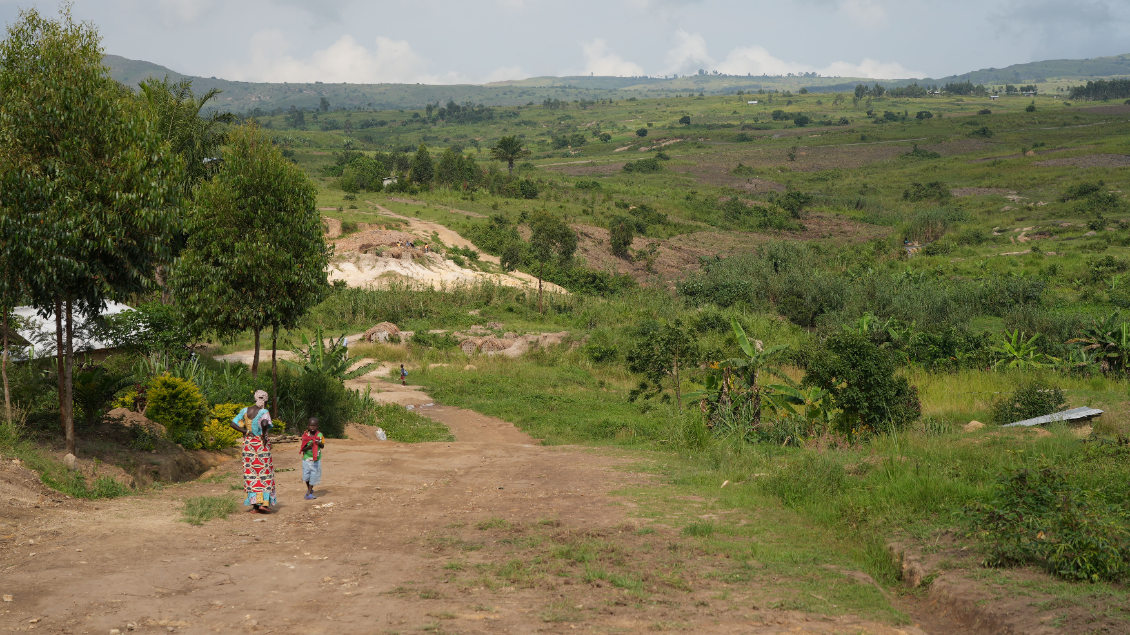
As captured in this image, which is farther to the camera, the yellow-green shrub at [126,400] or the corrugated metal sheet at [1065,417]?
the corrugated metal sheet at [1065,417]

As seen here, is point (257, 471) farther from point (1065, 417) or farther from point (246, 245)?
point (1065, 417)

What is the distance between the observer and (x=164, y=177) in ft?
35.8

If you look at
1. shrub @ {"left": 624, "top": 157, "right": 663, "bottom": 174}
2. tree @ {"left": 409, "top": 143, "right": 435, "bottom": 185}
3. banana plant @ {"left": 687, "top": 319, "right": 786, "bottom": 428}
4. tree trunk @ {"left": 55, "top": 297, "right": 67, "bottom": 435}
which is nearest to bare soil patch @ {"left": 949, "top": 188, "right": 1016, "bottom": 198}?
shrub @ {"left": 624, "top": 157, "right": 663, "bottom": 174}

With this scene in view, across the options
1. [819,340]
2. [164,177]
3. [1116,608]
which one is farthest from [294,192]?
[819,340]

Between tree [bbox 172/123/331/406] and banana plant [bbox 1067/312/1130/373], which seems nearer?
tree [bbox 172/123/331/406]

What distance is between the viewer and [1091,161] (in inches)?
2601

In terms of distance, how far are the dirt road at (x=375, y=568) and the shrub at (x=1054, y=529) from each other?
1.61 metres

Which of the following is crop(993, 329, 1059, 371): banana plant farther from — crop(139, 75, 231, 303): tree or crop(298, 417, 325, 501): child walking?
crop(139, 75, 231, 303): tree

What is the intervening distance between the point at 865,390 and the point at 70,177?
12.4m

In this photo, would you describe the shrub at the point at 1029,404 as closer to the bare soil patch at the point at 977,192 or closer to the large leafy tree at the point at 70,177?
the large leafy tree at the point at 70,177

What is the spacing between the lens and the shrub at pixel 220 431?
41.4 ft

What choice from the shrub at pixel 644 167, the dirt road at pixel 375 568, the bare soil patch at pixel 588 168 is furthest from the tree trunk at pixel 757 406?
the bare soil patch at pixel 588 168

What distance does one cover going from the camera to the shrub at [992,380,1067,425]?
14195 millimetres

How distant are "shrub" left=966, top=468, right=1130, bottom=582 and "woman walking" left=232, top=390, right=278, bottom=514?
775 centimetres
